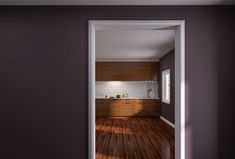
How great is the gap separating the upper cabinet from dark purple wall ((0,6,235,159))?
6.82 meters

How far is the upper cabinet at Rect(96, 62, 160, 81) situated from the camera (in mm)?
9953

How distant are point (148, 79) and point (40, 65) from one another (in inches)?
285

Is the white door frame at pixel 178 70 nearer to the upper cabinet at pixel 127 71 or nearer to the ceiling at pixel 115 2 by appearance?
the ceiling at pixel 115 2

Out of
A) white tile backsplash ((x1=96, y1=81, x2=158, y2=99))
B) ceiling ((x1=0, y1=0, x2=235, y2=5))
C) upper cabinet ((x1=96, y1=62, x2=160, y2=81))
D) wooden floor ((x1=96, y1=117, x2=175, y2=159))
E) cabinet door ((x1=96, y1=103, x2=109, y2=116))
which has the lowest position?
wooden floor ((x1=96, y1=117, x2=175, y2=159))

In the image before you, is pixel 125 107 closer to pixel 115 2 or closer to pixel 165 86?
pixel 165 86

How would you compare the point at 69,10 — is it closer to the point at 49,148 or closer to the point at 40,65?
the point at 40,65

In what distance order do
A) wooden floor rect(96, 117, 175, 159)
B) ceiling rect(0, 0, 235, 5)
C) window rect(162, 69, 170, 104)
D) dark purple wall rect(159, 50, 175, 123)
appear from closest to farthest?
ceiling rect(0, 0, 235, 5)
wooden floor rect(96, 117, 175, 159)
dark purple wall rect(159, 50, 175, 123)
window rect(162, 69, 170, 104)

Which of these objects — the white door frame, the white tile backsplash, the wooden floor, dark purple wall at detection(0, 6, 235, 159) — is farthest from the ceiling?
the white tile backsplash

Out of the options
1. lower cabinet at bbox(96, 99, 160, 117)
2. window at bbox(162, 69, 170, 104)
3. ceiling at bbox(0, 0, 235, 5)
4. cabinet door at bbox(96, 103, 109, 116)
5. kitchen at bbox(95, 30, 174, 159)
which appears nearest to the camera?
ceiling at bbox(0, 0, 235, 5)

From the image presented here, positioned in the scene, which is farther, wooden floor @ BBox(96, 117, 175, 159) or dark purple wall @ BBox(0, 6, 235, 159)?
wooden floor @ BBox(96, 117, 175, 159)

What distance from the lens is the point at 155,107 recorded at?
973 centimetres

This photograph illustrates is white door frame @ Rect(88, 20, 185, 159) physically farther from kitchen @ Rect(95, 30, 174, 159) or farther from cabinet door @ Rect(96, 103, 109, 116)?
cabinet door @ Rect(96, 103, 109, 116)

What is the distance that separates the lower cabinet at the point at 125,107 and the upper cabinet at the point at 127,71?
38.9 inches

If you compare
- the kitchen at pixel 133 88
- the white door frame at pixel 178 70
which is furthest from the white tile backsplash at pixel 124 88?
the white door frame at pixel 178 70
